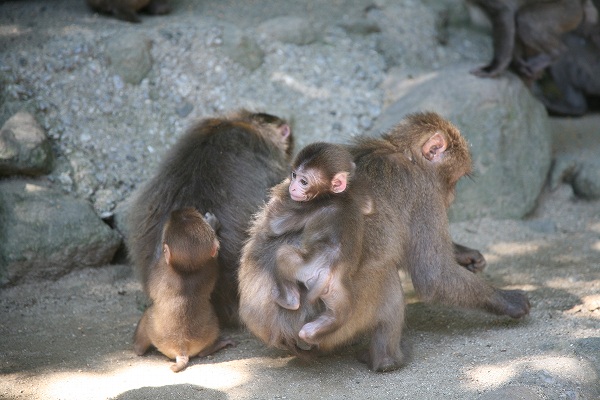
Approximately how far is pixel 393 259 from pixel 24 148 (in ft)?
11.4

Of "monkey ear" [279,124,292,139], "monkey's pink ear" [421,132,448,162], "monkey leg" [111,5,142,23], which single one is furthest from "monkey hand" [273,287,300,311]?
"monkey leg" [111,5,142,23]

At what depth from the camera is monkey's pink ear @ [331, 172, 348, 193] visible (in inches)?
186

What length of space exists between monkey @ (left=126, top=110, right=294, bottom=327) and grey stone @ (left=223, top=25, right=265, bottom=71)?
7.02 ft

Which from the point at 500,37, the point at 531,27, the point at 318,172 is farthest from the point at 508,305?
the point at 531,27

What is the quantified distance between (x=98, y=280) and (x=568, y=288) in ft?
12.3

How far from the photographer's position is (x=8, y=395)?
4855mm

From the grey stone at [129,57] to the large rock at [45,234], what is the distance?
1531 millimetres

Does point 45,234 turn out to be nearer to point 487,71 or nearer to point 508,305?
point 508,305

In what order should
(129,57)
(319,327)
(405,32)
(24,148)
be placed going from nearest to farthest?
(319,327) → (24,148) → (129,57) → (405,32)

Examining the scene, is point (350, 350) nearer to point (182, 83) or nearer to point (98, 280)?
point (98, 280)

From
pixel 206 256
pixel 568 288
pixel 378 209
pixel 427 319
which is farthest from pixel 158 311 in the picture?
pixel 568 288

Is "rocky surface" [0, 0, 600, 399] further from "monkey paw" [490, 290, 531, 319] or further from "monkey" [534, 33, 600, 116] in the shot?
"monkey" [534, 33, 600, 116]

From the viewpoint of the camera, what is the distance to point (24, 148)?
6.89 meters

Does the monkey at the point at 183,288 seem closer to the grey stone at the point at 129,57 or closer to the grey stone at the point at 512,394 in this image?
the grey stone at the point at 512,394
